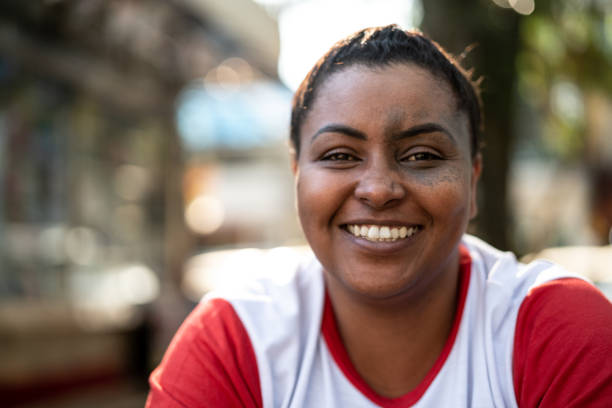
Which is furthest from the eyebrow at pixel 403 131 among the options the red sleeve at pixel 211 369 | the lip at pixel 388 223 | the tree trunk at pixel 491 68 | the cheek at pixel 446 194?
the tree trunk at pixel 491 68

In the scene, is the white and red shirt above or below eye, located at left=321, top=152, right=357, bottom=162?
below

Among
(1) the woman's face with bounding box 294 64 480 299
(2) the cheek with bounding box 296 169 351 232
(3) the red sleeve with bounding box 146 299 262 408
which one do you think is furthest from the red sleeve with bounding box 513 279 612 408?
(3) the red sleeve with bounding box 146 299 262 408

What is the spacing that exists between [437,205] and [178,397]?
0.83m

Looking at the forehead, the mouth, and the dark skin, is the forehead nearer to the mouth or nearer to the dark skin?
the dark skin

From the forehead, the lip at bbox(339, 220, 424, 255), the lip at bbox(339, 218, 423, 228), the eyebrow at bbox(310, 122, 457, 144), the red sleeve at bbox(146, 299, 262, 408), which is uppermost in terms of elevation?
the forehead

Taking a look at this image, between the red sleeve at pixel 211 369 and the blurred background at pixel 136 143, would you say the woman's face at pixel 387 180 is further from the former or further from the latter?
the blurred background at pixel 136 143

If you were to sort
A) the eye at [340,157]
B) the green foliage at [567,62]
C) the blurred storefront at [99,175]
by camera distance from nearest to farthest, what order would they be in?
1. the eye at [340,157]
2. the green foliage at [567,62]
3. the blurred storefront at [99,175]

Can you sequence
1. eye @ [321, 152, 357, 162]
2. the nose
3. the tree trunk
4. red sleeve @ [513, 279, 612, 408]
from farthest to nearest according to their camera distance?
the tree trunk
eye @ [321, 152, 357, 162]
the nose
red sleeve @ [513, 279, 612, 408]

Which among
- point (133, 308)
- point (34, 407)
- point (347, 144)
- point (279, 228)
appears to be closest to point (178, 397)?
point (347, 144)

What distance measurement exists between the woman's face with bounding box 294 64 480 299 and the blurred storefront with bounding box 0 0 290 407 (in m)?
3.43

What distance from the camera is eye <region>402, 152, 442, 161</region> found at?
5.23 ft

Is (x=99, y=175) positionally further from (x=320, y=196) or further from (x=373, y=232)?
(x=373, y=232)

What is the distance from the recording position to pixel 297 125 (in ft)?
5.98

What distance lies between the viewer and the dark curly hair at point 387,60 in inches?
64.9
